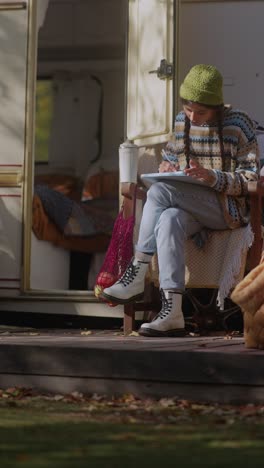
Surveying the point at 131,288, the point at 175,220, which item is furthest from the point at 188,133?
the point at 131,288

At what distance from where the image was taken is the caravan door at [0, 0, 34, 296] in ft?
24.0

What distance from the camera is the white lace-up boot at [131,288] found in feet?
20.0

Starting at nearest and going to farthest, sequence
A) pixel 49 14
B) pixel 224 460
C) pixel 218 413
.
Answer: pixel 224 460 < pixel 218 413 < pixel 49 14

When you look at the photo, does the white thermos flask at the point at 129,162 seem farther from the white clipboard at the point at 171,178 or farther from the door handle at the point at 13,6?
the door handle at the point at 13,6

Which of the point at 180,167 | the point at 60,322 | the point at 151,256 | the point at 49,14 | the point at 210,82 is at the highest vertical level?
the point at 49,14

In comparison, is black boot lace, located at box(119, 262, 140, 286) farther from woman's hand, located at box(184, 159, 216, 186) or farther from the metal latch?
the metal latch

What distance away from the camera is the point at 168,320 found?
5.93m

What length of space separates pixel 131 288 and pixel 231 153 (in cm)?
81

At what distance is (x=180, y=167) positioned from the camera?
631 cm

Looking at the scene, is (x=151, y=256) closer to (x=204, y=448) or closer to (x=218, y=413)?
(x=218, y=413)

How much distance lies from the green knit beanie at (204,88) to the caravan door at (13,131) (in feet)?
4.70

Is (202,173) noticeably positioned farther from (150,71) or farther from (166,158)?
(150,71)

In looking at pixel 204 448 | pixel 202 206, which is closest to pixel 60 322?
pixel 202 206

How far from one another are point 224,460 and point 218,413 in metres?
1.17
